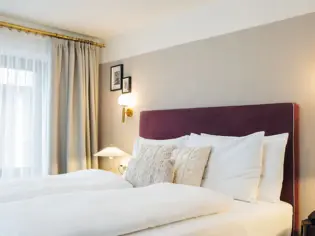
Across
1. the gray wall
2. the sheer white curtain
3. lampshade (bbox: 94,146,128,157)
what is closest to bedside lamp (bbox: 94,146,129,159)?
lampshade (bbox: 94,146,128,157)

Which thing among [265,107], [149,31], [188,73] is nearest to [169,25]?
[149,31]

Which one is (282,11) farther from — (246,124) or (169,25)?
(169,25)

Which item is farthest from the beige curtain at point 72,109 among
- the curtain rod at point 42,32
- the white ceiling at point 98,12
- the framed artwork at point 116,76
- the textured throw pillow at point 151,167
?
the textured throw pillow at point 151,167

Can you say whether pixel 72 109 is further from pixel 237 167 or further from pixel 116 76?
pixel 237 167

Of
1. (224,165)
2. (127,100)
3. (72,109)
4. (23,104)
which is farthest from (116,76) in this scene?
(224,165)

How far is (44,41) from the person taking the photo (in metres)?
4.14

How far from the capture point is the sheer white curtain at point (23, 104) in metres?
3.83

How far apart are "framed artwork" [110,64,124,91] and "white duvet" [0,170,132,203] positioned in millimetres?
1570

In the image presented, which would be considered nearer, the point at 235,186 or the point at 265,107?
the point at 235,186

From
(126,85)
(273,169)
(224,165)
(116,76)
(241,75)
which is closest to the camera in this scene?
(273,169)

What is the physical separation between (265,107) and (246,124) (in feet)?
0.71

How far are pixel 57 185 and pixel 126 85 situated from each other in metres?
1.87

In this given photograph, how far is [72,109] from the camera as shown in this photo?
4262 millimetres

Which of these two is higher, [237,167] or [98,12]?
[98,12]
